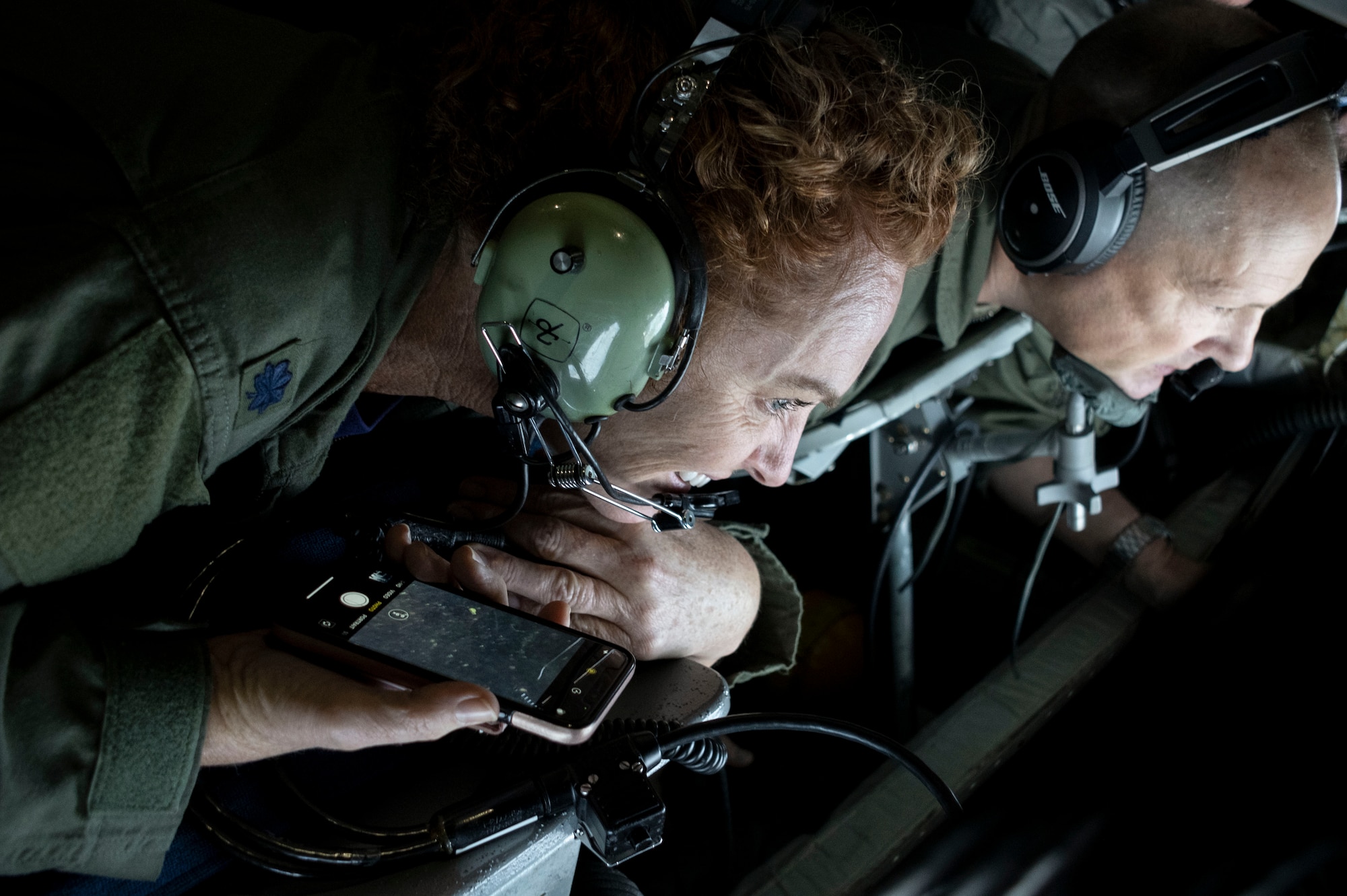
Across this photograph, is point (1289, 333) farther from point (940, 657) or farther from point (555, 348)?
point (555, 348)

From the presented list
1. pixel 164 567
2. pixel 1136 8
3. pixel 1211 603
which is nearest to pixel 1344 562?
pixel 1211 603

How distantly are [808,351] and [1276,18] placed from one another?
1797 millimetres

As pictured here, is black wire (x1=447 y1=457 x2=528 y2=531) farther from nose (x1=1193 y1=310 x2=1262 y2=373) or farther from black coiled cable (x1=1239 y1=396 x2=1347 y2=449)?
black coiled cable (x1=1239 y1=396 x2=1347 y2=449)

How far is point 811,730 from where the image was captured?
2.71ft

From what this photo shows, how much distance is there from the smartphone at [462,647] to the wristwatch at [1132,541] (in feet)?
4.61

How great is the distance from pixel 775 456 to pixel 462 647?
0.53 meters

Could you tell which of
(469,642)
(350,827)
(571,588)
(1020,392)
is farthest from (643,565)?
(1020,392)

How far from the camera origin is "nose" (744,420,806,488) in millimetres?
1157

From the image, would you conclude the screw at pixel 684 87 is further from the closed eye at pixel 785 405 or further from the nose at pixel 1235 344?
the nose at pixel 1235 344

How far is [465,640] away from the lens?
81 centimetres

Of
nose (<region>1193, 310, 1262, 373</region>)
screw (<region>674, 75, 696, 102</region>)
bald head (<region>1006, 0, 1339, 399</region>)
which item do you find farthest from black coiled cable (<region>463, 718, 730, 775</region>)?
nose (<region>1193, 310, 1262, 373</region>)

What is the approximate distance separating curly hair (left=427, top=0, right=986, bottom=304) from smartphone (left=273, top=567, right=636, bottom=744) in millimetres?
386

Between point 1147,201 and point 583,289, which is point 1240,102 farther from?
point 583,289

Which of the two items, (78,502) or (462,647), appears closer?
(78,502)
